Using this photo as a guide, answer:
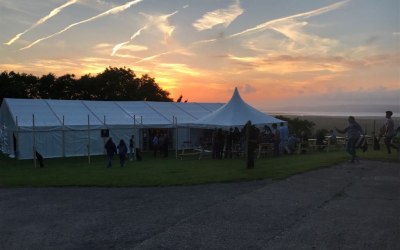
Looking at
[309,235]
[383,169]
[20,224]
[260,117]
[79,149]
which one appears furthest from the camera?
[79,149]

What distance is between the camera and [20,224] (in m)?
7.35

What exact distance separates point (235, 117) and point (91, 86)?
30606 millimetres

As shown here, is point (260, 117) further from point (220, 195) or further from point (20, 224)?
point (20, 224)

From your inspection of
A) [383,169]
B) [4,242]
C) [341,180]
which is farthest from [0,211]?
[383,169]

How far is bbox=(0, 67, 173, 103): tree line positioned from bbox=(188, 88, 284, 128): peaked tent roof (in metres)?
27.3

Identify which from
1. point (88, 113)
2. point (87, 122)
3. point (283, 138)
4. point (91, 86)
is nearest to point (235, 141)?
point (283, 138)

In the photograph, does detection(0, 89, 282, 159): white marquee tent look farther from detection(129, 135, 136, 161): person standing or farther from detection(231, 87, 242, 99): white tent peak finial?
detection(129, 135, 136, 161): person standing

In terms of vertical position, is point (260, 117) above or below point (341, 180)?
above

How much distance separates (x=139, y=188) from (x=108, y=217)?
10.4ft

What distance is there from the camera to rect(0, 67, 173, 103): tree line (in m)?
45.8

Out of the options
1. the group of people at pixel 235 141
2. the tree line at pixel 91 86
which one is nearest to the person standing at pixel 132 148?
the group of people at pixel 235 141

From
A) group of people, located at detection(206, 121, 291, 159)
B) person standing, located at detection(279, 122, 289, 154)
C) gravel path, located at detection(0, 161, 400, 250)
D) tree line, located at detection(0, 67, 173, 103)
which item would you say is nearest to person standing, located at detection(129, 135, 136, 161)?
group of people, located at detection(206, 121, 291, 159)

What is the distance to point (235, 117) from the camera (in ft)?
72.0

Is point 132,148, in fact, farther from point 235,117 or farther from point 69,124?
point 235,117
